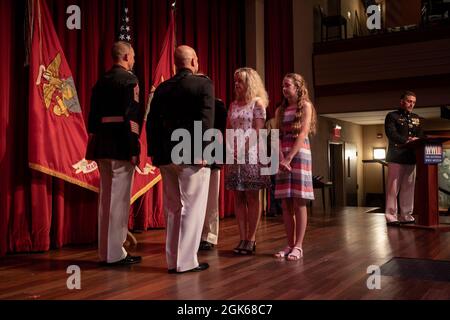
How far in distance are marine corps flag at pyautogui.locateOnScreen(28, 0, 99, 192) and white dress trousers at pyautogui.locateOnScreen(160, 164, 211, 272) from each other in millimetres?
1274

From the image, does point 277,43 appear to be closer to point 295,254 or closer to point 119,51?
point 119,51

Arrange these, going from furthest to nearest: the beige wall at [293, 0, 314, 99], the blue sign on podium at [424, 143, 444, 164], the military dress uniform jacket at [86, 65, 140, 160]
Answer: the beige wall at [293, 0, 314, 99]
the blue sign on podium at [424, 143, 444, 164]
the military dress uniform jacket at [86, 65, 140, 160]

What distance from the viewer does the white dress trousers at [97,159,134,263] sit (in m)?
2.75

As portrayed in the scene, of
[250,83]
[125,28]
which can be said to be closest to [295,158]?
[250,83]

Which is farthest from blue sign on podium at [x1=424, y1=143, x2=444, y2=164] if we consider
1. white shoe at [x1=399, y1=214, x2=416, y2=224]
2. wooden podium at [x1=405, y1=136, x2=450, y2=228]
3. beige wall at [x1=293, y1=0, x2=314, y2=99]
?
beige wall at [x1=293, y1=0, x2=314, y2=99]

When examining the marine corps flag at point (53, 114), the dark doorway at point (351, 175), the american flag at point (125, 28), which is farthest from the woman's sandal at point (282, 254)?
the dark doorway at point (351, 175)

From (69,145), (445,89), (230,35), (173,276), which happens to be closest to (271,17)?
(230,35)

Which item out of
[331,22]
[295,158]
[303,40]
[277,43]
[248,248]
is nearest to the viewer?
[295,158]

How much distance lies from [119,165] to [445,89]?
606cm

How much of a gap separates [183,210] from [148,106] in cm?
197

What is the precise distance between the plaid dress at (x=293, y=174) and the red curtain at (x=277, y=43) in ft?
13.8

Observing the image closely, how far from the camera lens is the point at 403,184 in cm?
475

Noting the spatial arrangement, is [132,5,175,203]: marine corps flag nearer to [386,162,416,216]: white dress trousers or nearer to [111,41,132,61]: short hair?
[111,41,132,61]: short hair

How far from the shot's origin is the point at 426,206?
14.6 feet
